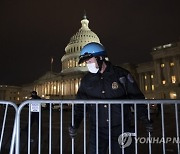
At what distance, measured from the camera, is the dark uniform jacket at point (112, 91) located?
4.18 metres

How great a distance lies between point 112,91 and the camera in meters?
4.21

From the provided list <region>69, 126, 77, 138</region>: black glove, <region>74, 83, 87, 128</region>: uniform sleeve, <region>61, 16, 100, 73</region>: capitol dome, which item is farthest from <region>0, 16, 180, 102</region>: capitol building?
<region>69, 126, 77, 138</region>: black glove

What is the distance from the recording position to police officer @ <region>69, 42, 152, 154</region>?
4152 mm

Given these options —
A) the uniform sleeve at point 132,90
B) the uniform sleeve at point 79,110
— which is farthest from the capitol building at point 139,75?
the uniform sleeve at point 79,110

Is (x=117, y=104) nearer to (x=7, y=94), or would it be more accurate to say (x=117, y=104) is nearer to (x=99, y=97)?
(x=99, y=97)

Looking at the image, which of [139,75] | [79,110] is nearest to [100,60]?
[79,110]

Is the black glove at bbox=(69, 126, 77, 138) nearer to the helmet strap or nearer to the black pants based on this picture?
the black pants

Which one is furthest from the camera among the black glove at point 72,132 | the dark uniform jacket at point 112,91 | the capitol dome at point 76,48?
the capitol dome at point 76,48

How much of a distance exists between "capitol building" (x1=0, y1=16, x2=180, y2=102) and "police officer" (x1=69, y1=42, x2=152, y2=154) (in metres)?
61.5

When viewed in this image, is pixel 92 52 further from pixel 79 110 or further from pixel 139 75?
pixel 139 75

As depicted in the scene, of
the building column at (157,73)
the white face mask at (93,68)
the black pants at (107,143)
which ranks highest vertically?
the building column at (157,73)

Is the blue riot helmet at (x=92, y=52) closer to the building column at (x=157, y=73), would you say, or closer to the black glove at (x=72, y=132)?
the black glove at (x=72, y=132)

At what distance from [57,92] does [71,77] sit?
11325 mm

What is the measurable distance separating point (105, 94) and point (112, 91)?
→ 126mm
